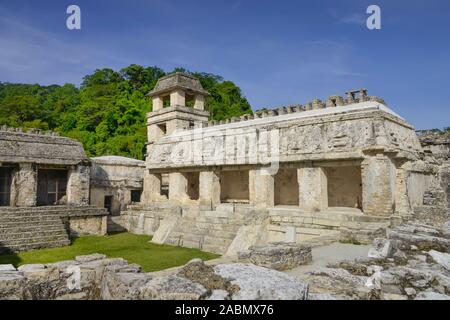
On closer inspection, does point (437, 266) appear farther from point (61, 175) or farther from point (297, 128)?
point (61, 175)

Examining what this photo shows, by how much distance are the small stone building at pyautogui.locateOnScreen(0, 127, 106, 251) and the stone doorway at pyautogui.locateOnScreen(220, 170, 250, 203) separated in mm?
6971

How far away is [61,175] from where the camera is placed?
19953mm

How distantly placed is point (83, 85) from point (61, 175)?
3091 centimetres

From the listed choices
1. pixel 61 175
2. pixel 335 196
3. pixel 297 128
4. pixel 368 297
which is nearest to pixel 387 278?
pixel 368 297

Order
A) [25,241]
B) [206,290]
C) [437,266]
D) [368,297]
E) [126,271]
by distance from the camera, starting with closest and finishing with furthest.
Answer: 1. [206,290]
2. [368,297]
3. [126,271]
4. [437,266]
5. [25,241]

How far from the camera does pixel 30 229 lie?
13969 mm

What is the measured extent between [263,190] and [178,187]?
5991 millimetres

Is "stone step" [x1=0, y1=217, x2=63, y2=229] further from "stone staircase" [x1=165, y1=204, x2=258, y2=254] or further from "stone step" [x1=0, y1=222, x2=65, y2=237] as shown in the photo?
"stone staircase" [x1=165, y1=204, x2=258, y2=254]

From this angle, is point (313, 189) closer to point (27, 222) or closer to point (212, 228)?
point (212, 228)

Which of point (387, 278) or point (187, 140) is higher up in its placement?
point (187, 140)

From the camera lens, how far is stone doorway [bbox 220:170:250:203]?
19.1 metres

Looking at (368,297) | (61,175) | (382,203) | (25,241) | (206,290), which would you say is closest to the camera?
(206,290)

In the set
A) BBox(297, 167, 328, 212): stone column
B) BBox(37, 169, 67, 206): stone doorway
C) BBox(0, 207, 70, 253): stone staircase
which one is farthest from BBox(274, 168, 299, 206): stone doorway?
BBox(37, 169, 67, 206): stone doorway

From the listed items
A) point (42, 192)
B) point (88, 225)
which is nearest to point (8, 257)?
point (88, 225)
